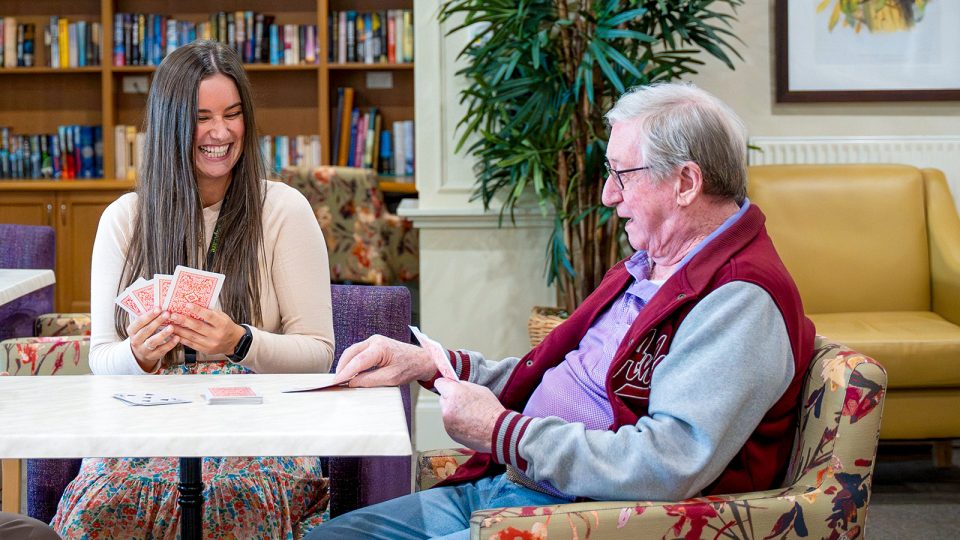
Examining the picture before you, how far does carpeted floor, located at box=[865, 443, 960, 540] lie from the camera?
126 inches

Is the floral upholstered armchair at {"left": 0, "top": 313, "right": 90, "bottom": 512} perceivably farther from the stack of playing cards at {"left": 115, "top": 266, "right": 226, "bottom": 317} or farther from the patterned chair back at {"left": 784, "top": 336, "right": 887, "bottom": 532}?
the patterned chair back at {"left": 784, "top": 336, "right": 887, "bottom": 532}

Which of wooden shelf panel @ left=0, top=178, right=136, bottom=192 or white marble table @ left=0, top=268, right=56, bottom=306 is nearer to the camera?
white marble table @ left=0, top=268, right=56, bottom=306

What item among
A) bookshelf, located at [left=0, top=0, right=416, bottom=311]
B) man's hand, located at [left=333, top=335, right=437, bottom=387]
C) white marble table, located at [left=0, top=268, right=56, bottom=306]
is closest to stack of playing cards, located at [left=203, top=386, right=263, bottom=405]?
man's hand, located at [left=333, top=335, right=437, bottom=387]

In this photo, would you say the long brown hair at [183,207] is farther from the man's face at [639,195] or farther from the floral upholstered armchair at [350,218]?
the floral upholstered armchair at [350,218]

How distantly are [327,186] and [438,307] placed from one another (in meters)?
0.89

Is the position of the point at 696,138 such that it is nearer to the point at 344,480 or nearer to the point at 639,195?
the point at 639,195

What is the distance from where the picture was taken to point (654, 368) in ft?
5.29

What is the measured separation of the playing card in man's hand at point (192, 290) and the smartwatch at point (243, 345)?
0.10m

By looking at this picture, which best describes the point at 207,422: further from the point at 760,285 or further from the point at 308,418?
the point at 760,285

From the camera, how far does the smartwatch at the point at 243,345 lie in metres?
2.04

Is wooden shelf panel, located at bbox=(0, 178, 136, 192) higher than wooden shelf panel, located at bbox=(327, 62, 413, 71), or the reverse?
wooden shelf panel, located at bbox=(327, 62, 413, 71)

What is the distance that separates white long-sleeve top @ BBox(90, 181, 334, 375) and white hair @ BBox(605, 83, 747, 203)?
776 millimetres

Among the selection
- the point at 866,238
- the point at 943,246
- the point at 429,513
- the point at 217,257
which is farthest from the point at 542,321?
the point at 429,513

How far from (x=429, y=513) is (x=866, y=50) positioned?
3.60 meters
